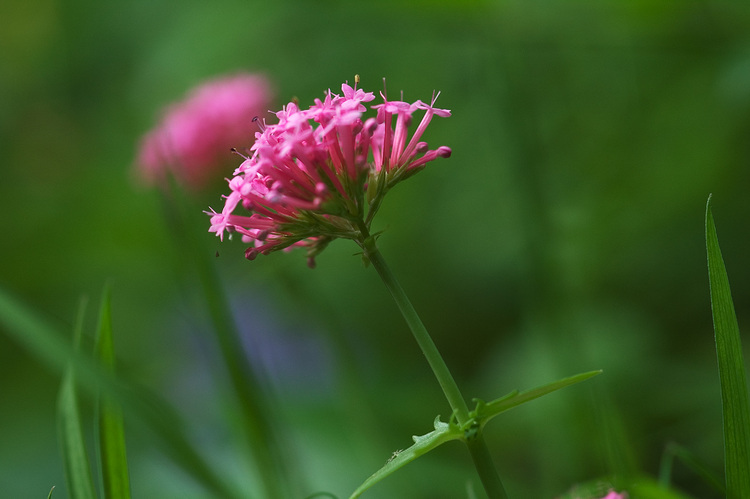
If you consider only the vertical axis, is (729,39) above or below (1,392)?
below

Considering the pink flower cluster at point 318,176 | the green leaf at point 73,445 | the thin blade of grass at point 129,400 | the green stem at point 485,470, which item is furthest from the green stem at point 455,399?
the green leaf at point 73,445

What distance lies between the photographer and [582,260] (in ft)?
7.44

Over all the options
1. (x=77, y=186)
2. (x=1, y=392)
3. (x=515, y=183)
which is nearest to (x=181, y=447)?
(x=515, y=183)

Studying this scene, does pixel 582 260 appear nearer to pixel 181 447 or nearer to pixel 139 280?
pixel 181 447

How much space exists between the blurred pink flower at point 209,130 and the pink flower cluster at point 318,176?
1130 millimetres

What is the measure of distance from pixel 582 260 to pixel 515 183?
36.8 inches

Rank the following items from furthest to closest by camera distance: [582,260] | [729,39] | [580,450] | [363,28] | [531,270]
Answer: [363,28], [582,260], [729,39], [580,450], [531,270]

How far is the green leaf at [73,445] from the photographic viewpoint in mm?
801

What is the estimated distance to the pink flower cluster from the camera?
0.82 metres

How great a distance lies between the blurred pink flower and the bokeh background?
0.10 metres

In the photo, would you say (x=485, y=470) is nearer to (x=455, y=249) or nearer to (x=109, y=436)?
(x=109, y=436)

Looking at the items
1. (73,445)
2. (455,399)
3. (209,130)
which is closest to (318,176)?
(455,399)

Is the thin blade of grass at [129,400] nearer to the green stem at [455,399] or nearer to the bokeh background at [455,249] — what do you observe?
the green stem at [455,399]

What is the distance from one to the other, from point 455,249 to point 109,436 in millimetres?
1966
